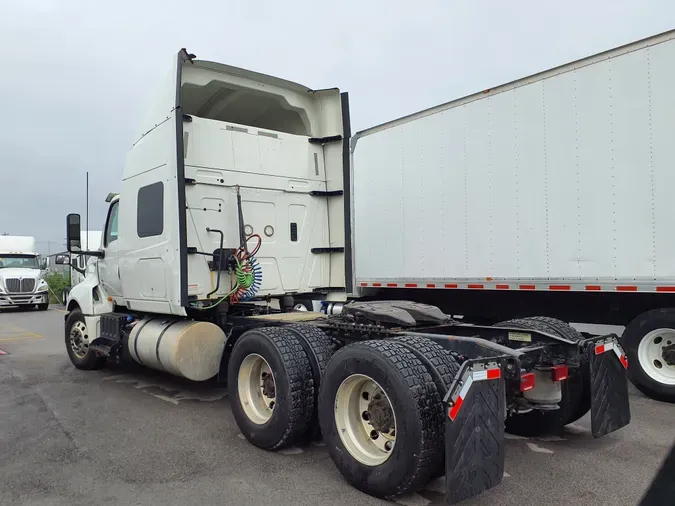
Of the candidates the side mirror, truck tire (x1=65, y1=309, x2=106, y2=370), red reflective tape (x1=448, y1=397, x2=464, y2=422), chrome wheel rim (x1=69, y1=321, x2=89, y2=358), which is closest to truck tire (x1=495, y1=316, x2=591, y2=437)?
red reflective tape (x1=448, y1=397, x2=464, y2=422)

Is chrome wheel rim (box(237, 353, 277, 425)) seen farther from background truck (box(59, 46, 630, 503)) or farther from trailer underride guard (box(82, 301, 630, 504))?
trailer underride guard (box(82, 301, 630, 504))

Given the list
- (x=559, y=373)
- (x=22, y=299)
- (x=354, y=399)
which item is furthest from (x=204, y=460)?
(x=22, y=299)

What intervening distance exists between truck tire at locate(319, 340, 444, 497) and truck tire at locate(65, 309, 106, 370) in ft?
16.9

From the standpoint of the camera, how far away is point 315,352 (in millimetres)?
4680

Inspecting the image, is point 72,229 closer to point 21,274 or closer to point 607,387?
point 607,387

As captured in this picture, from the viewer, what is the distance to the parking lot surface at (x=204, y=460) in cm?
379

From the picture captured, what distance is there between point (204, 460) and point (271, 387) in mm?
806

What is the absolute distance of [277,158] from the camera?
6.75m

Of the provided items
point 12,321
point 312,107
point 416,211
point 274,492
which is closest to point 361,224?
point 416,211

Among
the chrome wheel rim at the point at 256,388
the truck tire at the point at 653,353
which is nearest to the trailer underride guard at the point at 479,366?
the chrome wheel rim at the point at 256,388

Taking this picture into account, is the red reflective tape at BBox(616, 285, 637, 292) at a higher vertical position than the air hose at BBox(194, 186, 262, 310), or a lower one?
lower

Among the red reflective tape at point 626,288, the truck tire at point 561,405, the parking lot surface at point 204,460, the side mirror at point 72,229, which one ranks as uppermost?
the side mirror at point 72,229

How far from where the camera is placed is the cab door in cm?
746

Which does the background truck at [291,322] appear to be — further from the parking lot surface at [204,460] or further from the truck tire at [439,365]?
the parking lot surface at [204,460]
